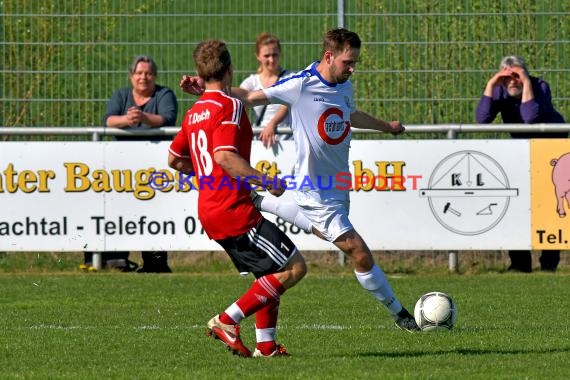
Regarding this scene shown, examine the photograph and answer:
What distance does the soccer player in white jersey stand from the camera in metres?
9.13

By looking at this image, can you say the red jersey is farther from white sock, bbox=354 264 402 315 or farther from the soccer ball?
the soccer ball

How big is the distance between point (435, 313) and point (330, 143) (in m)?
1.36

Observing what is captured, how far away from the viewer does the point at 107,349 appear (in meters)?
8.48

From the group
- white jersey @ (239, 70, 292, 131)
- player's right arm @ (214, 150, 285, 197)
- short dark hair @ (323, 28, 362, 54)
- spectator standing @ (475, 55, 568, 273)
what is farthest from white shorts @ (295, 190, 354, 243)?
spectator standing @ (475, 55, 568, 273)

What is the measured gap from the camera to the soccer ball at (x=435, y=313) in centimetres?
925

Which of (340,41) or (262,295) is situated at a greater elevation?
(340,41)

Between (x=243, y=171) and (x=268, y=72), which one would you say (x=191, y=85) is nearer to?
(x=243, y=171)

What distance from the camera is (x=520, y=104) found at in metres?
14.2

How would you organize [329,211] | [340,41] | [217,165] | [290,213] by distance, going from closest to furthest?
[217,165], [340,41], [329,211], [290,213]

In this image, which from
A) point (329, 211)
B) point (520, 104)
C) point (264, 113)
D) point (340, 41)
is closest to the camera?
point (340, 41)

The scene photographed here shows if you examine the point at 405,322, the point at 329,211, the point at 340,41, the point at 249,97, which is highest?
the point at 340,41

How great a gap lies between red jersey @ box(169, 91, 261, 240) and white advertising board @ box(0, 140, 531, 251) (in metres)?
5.95

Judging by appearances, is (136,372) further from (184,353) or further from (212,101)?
(212,101)

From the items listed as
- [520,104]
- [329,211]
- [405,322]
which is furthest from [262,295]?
[520,104]
